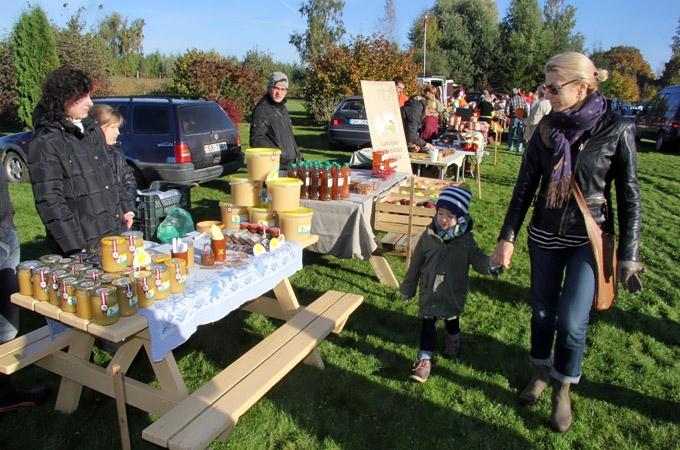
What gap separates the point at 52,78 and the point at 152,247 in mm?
1116

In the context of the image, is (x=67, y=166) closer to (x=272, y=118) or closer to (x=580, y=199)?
(x=272, y=118)

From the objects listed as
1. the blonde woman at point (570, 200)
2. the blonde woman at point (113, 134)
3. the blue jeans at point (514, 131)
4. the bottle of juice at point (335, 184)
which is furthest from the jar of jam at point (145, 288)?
the blue jeans at point (514, 131)

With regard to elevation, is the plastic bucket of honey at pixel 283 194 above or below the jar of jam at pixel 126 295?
above

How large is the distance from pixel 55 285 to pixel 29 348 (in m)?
0.71

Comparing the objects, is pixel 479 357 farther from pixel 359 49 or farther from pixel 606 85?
pixel 606 85

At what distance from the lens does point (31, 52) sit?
54.5 ft

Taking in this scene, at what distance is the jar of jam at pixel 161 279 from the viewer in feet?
7.90

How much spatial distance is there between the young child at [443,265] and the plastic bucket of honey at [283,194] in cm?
95

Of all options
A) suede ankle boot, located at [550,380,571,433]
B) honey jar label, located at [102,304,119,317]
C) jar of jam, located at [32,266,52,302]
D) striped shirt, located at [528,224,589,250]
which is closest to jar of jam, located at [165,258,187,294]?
honey jar label, located at [102,304,119,317]

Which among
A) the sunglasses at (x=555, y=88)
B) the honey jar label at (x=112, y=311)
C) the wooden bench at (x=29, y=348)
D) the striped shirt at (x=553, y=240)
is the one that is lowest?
the wooden bench at (x=29, y=348)

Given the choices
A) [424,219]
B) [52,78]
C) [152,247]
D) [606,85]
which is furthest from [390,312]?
[606,85]

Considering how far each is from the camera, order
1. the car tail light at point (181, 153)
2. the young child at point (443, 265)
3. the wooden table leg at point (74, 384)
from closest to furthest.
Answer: the wooden table leg at point (74, 384) < the young child at point (443, 265) < the car tail light at point (181, 153)

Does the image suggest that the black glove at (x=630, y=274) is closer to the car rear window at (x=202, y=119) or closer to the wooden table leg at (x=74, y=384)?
the wooden table leg at (x=74, y=384)

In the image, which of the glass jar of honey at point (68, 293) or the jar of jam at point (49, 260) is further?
the jar of jam at point (49, 260)
